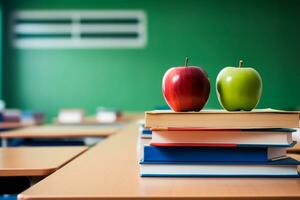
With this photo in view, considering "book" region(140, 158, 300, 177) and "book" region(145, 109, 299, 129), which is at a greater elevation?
"book" region(145, 109, 299, 129)

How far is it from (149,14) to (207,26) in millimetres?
855

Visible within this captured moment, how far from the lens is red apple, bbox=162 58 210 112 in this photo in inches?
39.4

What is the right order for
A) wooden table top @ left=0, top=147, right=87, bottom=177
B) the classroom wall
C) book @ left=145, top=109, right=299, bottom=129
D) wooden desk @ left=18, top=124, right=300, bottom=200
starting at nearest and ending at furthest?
wooden desk @ left=18, top=124, right=300, bottom=200
book @ left=145, top=109, right=299, bottom=129
wooden table top @ left=0, top=147, right=87, bottom=177
the classroom wall

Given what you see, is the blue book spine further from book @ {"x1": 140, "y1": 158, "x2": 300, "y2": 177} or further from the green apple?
the green apple

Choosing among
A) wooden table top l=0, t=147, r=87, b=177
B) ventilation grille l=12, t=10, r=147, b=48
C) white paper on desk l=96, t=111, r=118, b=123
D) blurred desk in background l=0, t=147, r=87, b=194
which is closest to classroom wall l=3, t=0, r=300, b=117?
ventilation grille l=12, t=10, r=147, b=48

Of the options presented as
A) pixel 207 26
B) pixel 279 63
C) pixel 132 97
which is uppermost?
pixel 207 26

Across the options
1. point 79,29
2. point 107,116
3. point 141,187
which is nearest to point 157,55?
point 79,29

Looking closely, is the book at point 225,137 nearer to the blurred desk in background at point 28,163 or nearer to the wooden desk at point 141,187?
the wooden desk at point 141,187

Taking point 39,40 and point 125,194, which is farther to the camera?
point 39,40

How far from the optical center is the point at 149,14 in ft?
21.1

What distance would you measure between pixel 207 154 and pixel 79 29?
18.8ft

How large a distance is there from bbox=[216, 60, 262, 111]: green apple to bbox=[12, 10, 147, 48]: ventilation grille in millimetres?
5483

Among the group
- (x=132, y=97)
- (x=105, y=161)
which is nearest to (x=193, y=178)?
(x=105, y=161)

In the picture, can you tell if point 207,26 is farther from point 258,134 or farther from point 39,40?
point 258,134
